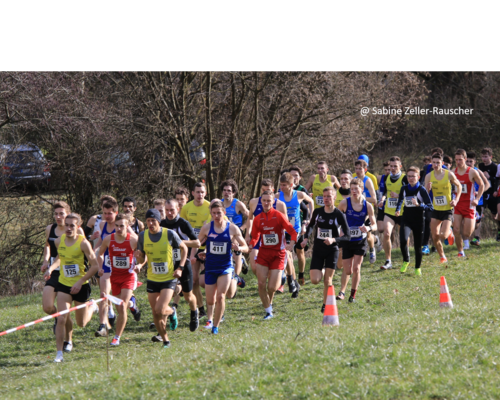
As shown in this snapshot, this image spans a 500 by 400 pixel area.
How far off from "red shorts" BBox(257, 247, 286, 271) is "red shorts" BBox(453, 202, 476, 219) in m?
5.41

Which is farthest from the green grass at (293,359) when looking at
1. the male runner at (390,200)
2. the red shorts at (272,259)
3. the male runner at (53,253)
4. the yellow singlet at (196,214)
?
the male runner at (390,200)

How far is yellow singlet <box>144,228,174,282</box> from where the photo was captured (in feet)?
27.7

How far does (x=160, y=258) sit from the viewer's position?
846cm

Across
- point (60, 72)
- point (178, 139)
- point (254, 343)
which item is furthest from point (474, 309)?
point (60, 72)

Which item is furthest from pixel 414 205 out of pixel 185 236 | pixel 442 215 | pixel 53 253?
pixel 53 253

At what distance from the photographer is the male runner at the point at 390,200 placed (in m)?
12.4

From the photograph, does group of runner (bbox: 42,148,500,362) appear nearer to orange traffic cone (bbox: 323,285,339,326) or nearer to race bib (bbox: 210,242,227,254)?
race bib (bbox: 210,242,227,254)

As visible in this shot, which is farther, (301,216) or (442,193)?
(442,193)

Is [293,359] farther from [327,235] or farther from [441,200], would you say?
[441,200]

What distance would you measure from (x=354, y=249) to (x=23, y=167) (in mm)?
11369

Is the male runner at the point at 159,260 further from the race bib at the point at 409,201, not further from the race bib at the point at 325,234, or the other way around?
the race bib at the point at 409,201

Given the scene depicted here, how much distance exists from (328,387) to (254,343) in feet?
5.46
